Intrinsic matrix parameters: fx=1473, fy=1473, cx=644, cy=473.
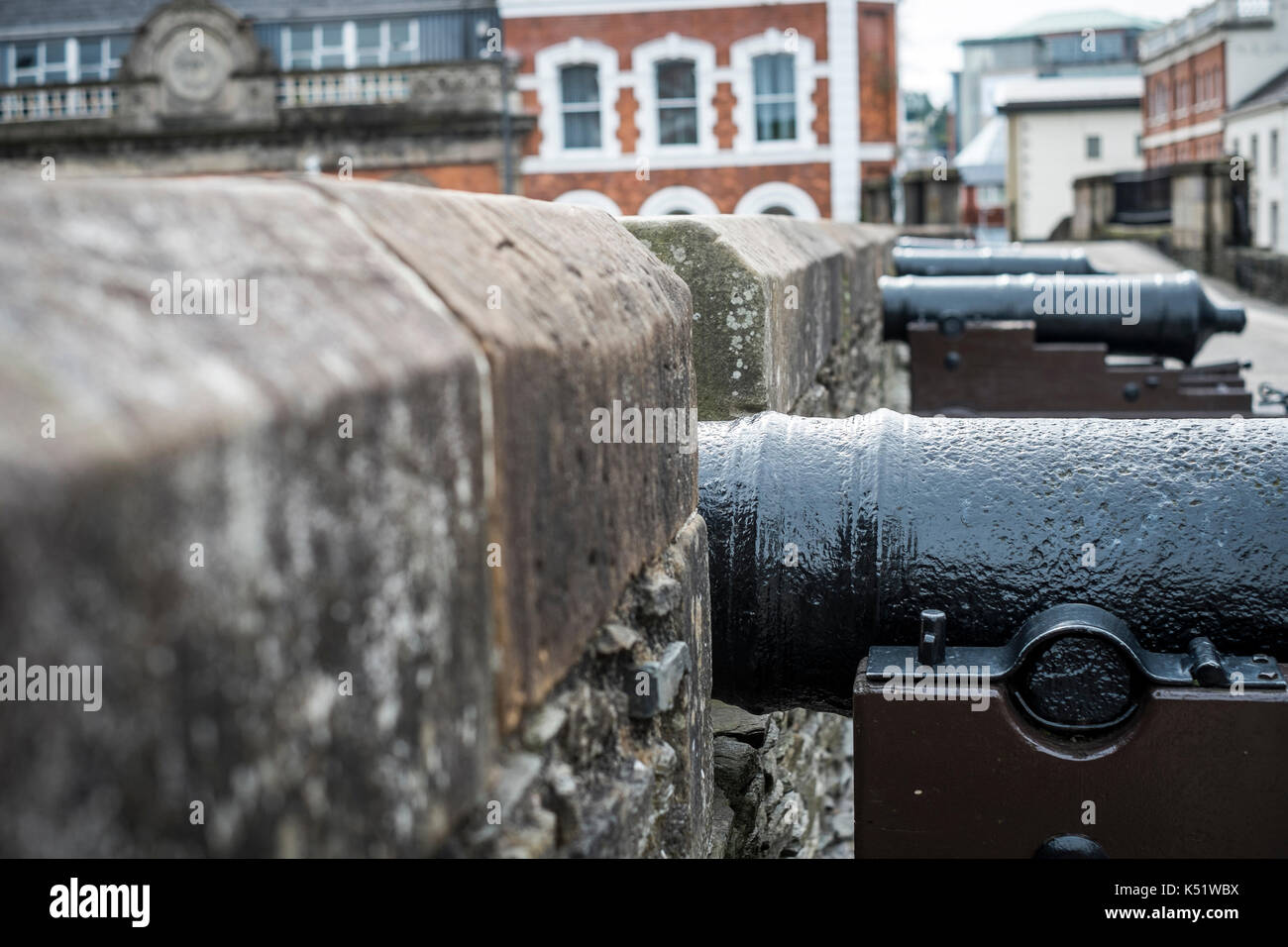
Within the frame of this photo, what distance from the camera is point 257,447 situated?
798mm

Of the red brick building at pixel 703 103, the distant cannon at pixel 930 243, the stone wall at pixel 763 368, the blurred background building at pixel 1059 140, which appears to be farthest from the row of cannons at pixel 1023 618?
the blurred background building at pixel 1059 140

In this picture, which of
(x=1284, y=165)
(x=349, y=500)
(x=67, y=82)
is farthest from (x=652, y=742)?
(x=1284, y=165)

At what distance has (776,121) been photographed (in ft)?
94.2

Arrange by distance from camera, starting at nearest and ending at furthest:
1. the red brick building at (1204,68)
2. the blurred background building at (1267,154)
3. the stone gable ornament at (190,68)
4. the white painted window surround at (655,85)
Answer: the white painted window surround at (655,85) < the stone gable ornament at (190,68) < the blurred background building at (1267,154) < the red brick building at (1204,68)

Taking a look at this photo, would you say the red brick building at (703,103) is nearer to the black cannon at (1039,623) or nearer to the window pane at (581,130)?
the window pane at (581,130)

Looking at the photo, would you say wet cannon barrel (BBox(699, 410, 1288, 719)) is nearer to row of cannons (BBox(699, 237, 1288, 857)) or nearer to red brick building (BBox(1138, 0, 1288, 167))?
row of cannons (BBox(699, 237, 1288, 857))

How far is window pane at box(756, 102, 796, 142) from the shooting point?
28.6 meters

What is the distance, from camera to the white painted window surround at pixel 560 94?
94.0 ft

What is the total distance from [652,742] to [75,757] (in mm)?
1037

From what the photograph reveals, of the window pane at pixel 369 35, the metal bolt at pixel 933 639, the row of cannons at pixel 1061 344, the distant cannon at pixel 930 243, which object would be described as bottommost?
the metal bolt at pixel 933 639

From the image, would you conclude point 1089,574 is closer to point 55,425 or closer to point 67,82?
point 55,425

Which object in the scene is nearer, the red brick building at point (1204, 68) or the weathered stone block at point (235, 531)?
the weathered stone block at point (235, 531)

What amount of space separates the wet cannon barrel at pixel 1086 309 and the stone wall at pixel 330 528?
512cm

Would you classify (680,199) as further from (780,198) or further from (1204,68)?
(1204,68)
